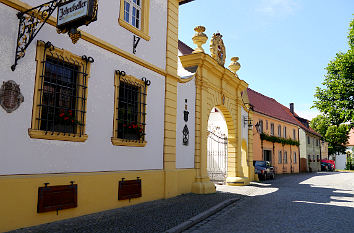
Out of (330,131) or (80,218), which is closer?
(80,218)

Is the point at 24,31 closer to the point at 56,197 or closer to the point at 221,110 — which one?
the point at 56,197

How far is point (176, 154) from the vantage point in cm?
1065

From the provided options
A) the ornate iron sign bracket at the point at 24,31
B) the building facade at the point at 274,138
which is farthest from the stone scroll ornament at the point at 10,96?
the building facade at the point at 274,138

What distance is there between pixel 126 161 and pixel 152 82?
8.75 ft

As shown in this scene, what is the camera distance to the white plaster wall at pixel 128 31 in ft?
25.4

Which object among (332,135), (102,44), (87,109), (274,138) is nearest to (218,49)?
(102,44)

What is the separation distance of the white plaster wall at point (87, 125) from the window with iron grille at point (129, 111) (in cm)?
18

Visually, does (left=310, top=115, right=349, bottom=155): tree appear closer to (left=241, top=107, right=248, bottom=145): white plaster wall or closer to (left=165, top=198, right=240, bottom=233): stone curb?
(left=241, top=107, right=248, bottom=145): white plaster wall

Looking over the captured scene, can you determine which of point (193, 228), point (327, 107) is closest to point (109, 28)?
point (193, 228)

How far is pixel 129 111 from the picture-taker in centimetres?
848

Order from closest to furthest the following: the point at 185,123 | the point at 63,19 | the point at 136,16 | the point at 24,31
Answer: the point at 63,19
the point at 24,31
the point at 136,16
the point at 185,123

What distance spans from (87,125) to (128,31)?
3.09m

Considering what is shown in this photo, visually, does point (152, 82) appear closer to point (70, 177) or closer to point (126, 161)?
point (126, 161)

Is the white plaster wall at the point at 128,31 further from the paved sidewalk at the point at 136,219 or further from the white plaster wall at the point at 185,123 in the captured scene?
the paved sidewalk at the point at 136,219
